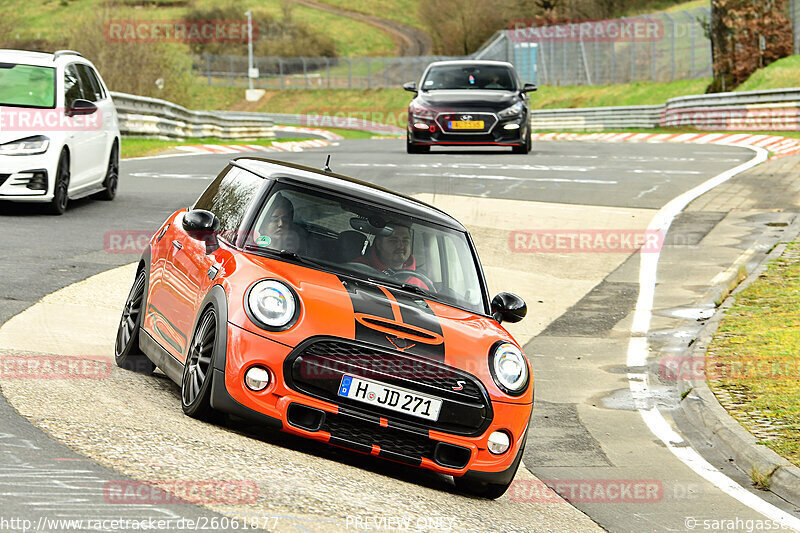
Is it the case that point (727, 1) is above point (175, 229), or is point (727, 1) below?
above

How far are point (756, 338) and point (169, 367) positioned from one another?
20.3ft

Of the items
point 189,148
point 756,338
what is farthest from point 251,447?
point 189,148

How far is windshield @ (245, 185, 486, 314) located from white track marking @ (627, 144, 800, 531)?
2026mm

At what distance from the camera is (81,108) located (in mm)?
13953

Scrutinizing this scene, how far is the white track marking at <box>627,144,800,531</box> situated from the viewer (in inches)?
282

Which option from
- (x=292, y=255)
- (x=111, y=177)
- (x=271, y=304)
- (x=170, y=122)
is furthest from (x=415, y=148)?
(x=271, y=304)

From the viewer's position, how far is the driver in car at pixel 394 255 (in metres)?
6.98

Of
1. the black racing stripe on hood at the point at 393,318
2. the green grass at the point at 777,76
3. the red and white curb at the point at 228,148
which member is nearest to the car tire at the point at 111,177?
the black racing stripe on hood at the point at 393,318

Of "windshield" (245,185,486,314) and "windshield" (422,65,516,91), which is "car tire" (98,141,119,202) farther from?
"windshield" (245,185,486,314)

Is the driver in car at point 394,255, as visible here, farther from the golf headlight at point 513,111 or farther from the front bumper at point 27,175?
the golf headlight at point 513,111

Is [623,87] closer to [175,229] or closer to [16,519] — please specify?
[175,229]

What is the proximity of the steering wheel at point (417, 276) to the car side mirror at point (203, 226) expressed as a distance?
109cm

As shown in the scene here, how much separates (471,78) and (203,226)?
55.7 ft

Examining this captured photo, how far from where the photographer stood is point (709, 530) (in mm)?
6539
